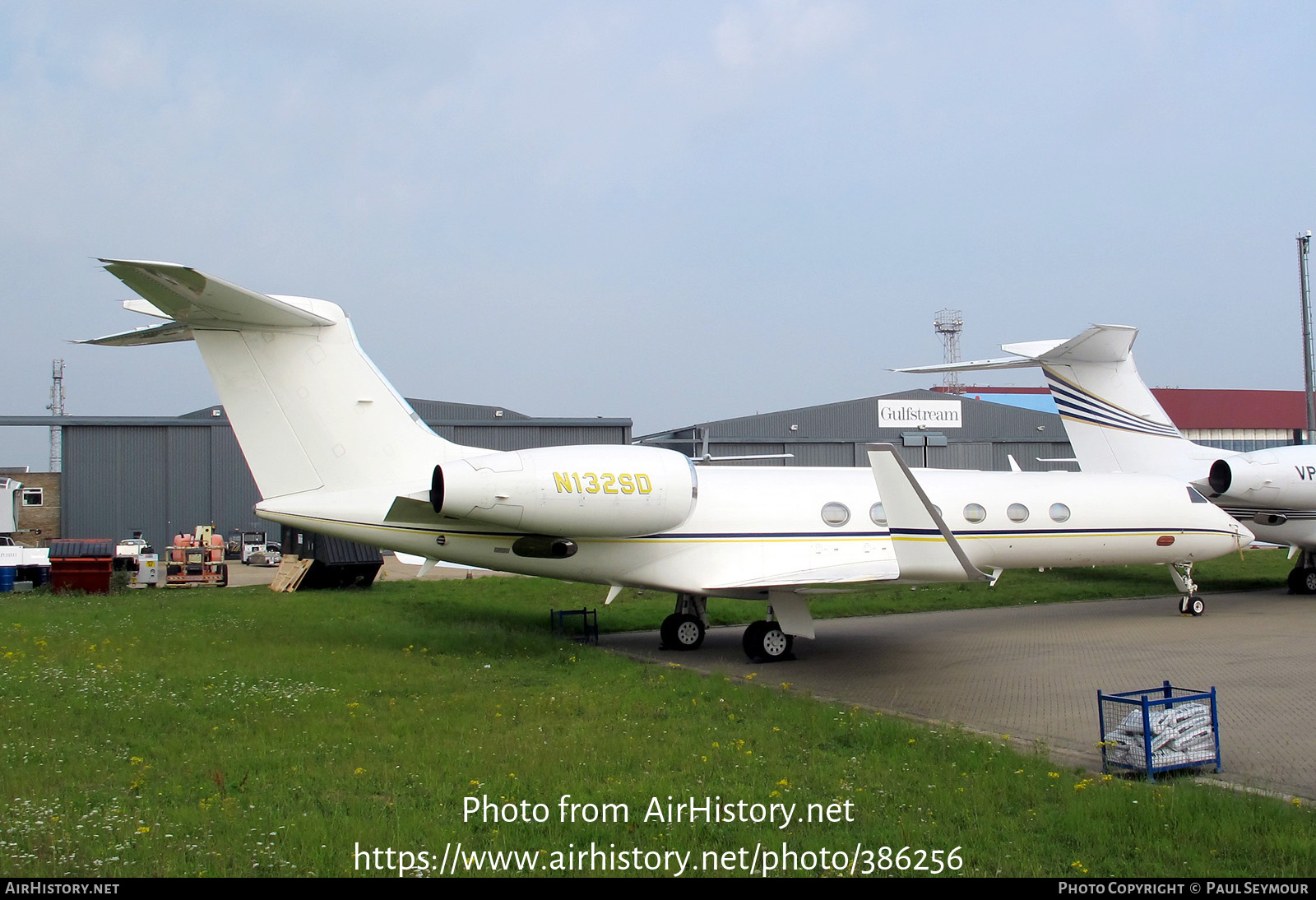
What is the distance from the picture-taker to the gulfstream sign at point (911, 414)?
38000 millimetres

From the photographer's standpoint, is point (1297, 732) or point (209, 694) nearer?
point (1297, 732)

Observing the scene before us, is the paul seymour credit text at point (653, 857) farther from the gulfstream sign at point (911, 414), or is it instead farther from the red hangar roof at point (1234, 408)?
the red hangar roof at point (1234, 408)

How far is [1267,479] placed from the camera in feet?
64.2

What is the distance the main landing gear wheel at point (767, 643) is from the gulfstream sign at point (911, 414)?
2595cm

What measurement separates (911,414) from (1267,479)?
61.6 ft

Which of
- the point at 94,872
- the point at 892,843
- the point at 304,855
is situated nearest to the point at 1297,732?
the point at 892,843

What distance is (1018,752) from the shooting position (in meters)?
8.10

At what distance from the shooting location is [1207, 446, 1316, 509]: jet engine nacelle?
1952 centimetres

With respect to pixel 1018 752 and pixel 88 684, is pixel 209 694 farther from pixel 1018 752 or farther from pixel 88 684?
pixel 1018 752

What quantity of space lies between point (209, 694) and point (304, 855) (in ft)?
16.4

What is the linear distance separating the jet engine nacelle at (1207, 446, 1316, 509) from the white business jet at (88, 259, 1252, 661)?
9.60 m

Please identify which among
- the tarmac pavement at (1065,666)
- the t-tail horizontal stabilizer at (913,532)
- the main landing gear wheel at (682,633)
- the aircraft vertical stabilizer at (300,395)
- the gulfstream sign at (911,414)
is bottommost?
the tarmac pavement at (1065,666)

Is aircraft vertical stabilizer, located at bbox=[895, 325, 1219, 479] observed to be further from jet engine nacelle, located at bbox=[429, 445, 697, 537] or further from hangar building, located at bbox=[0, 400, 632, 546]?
hangar building, located at bbox=[0, 400, 632, 546]

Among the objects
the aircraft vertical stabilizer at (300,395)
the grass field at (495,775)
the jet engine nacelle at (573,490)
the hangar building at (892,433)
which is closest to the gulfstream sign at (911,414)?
the hangar building at (892,433)
